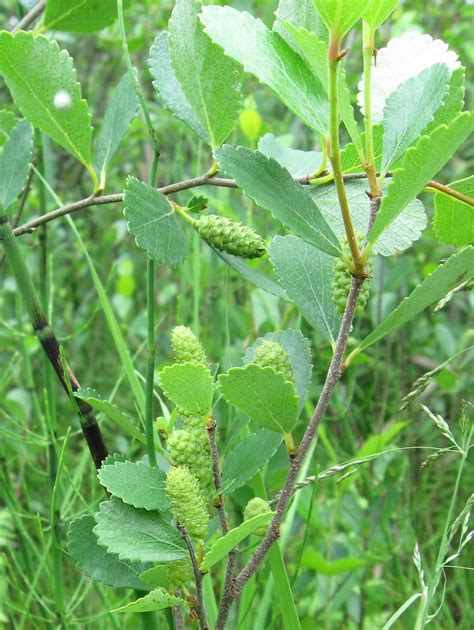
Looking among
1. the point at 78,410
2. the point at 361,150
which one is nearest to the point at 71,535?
the point at 78,410

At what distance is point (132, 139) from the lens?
8.27 feet

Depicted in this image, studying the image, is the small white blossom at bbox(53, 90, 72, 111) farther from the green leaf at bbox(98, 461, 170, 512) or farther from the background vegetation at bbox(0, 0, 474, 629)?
the green leaf at bbox(98, 461, 170, 512)

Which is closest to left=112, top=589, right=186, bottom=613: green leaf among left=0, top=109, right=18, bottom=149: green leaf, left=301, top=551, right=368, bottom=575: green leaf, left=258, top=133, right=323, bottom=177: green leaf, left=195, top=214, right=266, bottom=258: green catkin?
left=195, top=214, right=266, bottom=258: green catkin

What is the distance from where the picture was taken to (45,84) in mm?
632

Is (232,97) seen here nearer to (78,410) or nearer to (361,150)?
(361,150)

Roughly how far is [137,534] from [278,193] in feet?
0.81

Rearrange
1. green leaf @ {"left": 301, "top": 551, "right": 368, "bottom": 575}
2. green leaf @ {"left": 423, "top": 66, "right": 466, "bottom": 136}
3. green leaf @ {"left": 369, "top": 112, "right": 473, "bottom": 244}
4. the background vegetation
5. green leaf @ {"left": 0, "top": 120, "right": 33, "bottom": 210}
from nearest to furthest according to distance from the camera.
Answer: green leaf @ {"left": 369, "top": 112, "right": 473, "bottom": 244}, green leaf @ {"left": 423, "top": 66, "right": 466, "bottom": 136}, green leaf @ {"left": 0, "top": 120, "right": 33, "bottom": 210}, the background vegetation, green leaf @ {"left": 301, "top": 551, "right": 368, "bottom": 575}

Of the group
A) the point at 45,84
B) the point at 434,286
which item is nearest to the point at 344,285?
the point at 434,286

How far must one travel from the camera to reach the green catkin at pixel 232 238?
0.60m

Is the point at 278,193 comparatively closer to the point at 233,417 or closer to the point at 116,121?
the point at 116,121

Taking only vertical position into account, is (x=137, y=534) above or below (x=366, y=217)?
below

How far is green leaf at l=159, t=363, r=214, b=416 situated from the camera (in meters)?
0.54

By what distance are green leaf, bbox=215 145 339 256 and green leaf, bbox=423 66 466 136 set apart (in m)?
0.10

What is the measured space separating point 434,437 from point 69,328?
1.09 meters
